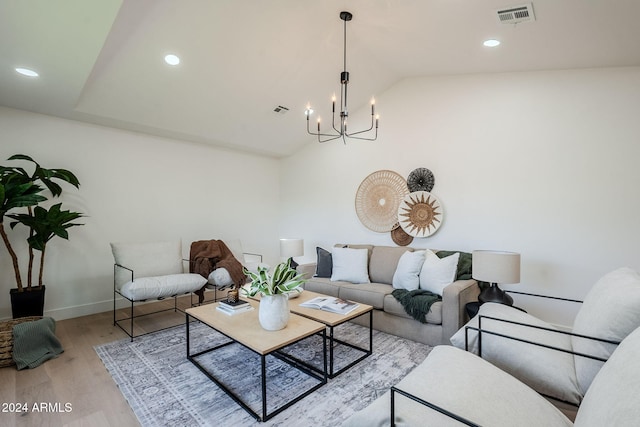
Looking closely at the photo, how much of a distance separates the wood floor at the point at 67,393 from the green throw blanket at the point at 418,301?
229 centimetres

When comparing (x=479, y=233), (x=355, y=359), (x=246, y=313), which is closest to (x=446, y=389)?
(x=355, y=359)

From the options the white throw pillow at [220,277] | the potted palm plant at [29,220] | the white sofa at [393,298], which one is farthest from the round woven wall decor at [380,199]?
the potted palm plant at [29,220]

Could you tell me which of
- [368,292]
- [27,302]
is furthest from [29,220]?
[368,292]

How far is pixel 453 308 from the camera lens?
2664 millimetres

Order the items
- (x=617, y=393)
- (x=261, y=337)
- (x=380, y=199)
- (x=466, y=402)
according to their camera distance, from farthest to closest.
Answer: (x=380, y=199)
(x=261, y=337)
(x=466, y=402)
(x=617, y=393)

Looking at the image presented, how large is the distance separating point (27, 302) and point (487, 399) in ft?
13.1

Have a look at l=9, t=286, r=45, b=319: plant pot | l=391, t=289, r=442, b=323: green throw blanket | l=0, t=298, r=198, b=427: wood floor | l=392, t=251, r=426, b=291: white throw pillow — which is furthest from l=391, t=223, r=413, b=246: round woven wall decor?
l=9, t=286, r=45, b=319: plant pot

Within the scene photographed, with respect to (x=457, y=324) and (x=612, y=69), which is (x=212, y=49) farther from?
(x=612, y=69)

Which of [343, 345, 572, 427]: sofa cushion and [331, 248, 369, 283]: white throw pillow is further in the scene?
[331, 248, 369, 283]: white throw pillow

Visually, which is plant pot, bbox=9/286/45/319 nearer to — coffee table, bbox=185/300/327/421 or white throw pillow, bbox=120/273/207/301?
white throw pillow, bbox=120/273/207/301

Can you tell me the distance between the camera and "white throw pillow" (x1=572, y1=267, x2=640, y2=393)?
1266 mm

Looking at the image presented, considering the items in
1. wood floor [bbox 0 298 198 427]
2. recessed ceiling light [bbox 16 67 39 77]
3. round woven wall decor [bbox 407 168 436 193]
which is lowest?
wood floor [bbox 0 298 198 427]

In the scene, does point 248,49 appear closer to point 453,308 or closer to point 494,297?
point 453,308

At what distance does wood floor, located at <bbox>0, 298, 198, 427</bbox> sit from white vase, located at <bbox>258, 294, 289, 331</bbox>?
94 cm
